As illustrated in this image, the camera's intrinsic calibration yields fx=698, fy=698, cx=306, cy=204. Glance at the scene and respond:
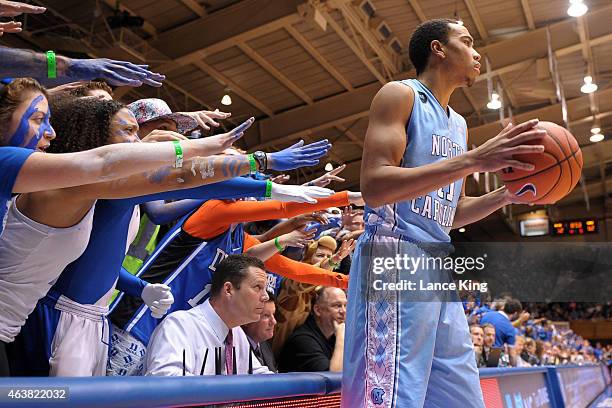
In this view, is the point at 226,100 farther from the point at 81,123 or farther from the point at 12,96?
the point at 12,96

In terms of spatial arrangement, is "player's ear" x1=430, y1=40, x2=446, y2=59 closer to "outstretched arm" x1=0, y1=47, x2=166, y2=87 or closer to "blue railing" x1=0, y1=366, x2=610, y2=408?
"outstretched arm" x1=0, y1=47, x2=166, y2=87

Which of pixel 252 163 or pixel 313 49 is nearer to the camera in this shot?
pixel 252 163

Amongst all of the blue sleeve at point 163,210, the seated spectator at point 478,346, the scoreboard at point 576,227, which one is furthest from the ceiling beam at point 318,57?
the scoreboard at point 576,227

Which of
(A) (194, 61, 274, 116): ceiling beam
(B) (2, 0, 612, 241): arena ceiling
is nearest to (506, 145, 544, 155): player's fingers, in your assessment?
(B) (2, 0, 612, 241): arena ceiling

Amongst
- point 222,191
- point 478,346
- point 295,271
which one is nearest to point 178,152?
point 222,191

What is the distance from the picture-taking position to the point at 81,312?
2273 millimetres

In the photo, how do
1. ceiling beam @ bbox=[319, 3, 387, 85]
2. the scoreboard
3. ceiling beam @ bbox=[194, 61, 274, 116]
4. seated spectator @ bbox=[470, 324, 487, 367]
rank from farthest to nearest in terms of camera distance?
the scoreboard → ceiling beam @ bbox=[194, 61, 274, 116] → ceiling beam @ bbox=[319, 3, 387, 85] → seated spectator @ bbox=[470, 324, 487, 367]

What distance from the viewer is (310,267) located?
13.9 ft

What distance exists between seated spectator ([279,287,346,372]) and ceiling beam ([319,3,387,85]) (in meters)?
7.07

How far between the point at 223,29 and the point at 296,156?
26.9ft

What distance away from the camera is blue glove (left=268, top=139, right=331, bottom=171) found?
2.71m

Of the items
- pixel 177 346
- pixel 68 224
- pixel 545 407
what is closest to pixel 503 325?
pixel 545 407

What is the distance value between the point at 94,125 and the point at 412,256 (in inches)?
46.8

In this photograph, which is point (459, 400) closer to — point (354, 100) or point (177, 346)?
point (177, 346)
